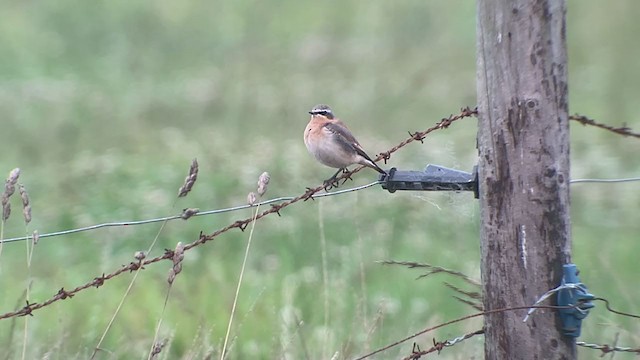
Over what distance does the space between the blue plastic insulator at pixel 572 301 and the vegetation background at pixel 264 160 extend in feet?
3.45

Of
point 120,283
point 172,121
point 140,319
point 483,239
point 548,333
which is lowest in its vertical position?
point 548,333

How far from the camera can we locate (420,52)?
14539mm

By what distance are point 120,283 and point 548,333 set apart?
15.5 feet

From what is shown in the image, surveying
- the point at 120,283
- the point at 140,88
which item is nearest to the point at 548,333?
the point at 120,283

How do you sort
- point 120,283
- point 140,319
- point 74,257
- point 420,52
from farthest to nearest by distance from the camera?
point 420,52, point 74,257, point 120,283, point 140,319

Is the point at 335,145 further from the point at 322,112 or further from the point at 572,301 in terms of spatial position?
the point at 572,301

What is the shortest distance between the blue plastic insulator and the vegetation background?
105 cm

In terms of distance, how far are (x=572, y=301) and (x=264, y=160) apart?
22.8 feet

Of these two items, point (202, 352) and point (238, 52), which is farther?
point (238, 52)

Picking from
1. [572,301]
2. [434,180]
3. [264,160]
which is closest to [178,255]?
[434,180]

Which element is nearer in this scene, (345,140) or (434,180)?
(434,180)

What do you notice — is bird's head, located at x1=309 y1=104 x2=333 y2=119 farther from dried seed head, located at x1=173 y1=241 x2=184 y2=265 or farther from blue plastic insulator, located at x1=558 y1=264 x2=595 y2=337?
blue plastic insulator, located at x1=558 y1=264 x2=595 y2=337

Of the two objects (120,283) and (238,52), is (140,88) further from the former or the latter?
(120,283)

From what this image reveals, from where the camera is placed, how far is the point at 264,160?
33.9ft
